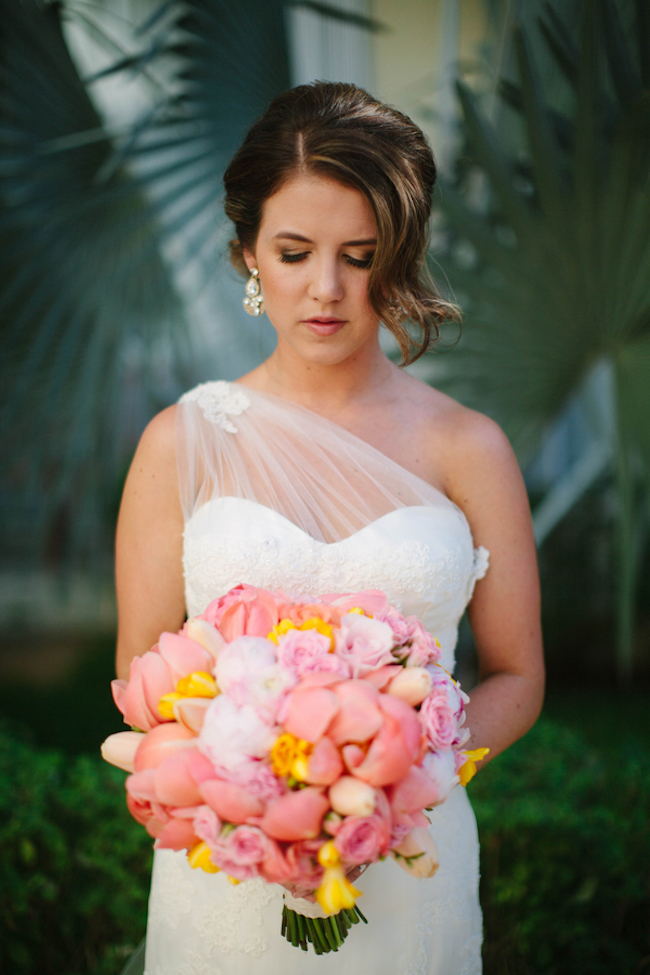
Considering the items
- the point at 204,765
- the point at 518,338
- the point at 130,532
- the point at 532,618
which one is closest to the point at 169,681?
the point at 204,765

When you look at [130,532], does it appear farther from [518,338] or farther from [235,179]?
[518,338]

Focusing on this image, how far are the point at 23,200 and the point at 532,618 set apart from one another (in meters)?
2.16

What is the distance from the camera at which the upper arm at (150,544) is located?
1.83 metres

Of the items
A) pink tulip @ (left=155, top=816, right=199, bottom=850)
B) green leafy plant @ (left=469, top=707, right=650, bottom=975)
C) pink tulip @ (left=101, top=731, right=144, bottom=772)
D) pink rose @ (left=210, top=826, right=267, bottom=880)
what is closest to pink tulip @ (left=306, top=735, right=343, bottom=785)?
pink rose @ (left=210, top=826, right=267, bottom=880)

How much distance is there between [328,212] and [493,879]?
2.31 metres

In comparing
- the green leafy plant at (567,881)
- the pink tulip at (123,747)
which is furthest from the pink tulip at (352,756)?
the green leafy plant at (567,881)

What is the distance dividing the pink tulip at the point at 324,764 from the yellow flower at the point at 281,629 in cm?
19

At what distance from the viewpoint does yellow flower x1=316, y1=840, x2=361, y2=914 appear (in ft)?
3.41

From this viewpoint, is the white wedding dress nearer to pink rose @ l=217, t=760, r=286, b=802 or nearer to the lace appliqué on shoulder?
the lace appliqué on shoulder

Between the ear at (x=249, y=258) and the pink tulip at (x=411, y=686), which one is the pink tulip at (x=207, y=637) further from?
the ear at (x=249, y=258)

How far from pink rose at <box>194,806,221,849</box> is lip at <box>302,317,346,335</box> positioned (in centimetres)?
103

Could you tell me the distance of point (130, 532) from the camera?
184 centimetres

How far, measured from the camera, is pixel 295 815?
1.02 m

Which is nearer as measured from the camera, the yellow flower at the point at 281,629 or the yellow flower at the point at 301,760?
the yellow flower at the point at 301,760
